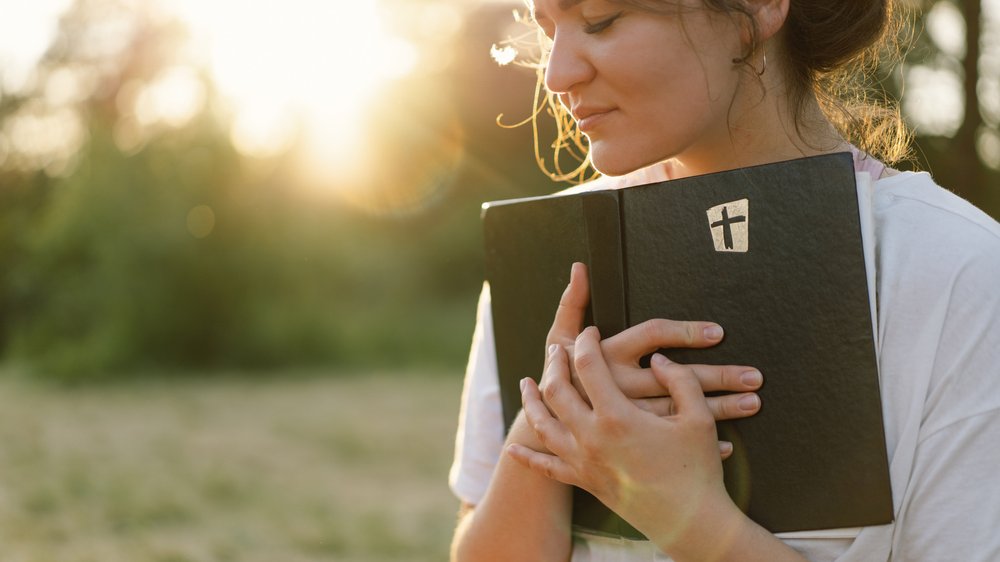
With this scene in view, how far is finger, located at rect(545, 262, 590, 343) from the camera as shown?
125cm

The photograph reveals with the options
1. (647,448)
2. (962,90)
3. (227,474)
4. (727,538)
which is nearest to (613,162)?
(647,448)

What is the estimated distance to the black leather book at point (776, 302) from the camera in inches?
42.7

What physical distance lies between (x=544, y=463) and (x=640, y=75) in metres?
0.53

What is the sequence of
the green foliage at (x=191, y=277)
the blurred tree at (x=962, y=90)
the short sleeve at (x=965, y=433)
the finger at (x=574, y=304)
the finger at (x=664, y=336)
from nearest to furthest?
the short sleeve at (x=965, y=433), the finger at (x=664, y=336), the finger at (x=574, y=304), the blurred tree at (x=962, y=90), the green foliage at (x=191, y=277)

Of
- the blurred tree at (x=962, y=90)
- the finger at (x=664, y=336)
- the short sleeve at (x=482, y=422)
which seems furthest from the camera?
the blurred tree at (x=962, y=90)

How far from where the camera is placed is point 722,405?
1.13 meters

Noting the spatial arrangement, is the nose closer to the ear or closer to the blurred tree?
the ear

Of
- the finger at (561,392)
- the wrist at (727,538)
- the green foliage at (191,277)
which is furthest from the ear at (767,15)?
the green foliage at (191,277)

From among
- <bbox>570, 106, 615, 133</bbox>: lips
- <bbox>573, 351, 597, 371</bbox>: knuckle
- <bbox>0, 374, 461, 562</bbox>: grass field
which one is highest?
<bbox>570, 106, 615, 133</bbox>: lips

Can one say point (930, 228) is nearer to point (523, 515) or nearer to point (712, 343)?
point (712, 343)

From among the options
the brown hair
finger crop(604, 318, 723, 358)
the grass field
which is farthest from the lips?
the grass field

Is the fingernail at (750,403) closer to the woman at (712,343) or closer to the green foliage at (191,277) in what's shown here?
the woman at (712,343)

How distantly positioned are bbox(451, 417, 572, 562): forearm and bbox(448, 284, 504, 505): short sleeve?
177 millimetres

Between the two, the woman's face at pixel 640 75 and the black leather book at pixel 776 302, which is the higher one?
the woman's face at pixel 640 75
